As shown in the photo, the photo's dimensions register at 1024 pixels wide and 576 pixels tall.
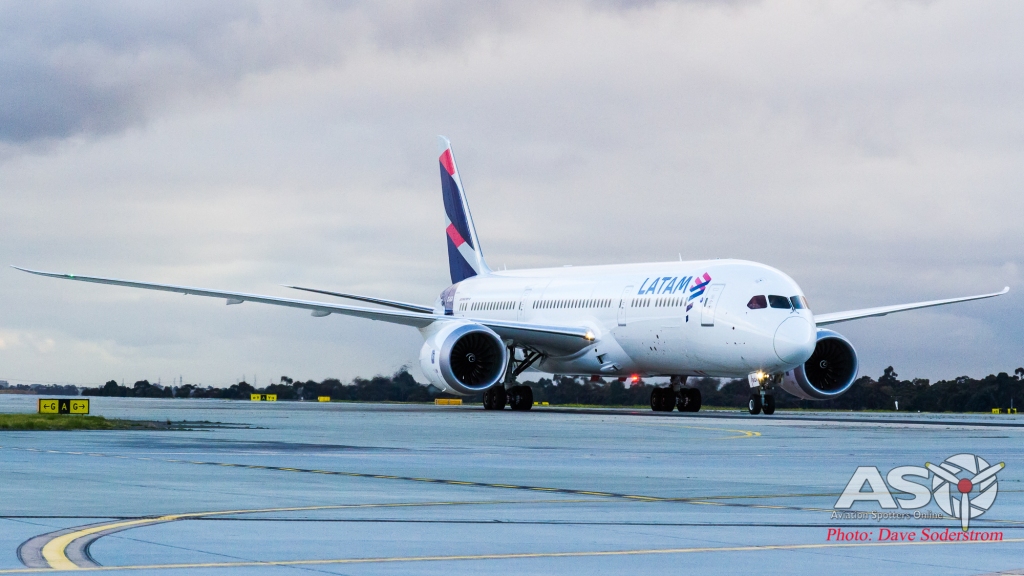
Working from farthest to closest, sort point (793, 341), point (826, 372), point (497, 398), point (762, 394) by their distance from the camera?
point (497, 398) → point (826, 372) → point (762, 394) → point (793, 341)

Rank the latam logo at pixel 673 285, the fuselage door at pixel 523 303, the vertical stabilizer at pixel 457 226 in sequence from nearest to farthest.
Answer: the latam logo at pixel 673 285
the fuselage door at pixel 523 303
the vertical stabilizer at pixel 457 226

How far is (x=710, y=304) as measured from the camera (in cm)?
4016

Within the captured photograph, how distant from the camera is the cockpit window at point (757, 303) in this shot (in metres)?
39.1

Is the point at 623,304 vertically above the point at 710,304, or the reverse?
the point at 623,304

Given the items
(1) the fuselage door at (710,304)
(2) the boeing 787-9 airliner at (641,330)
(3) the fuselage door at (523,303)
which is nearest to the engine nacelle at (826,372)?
(2) the boeing 787-9 airliner at (641,330)

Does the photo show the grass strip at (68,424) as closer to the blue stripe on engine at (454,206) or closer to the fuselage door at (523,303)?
the fuselage door at (523,303)

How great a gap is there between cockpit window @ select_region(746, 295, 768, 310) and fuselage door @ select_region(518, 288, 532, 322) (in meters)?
11.9

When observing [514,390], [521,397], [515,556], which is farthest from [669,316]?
[515,556]

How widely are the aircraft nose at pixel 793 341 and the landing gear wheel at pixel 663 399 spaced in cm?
911

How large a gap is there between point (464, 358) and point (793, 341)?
10329mm

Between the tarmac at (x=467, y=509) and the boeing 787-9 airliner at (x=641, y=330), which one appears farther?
the boeing 787-9 airliner at (x=641, y=330)

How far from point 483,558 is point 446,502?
3666 millimetres

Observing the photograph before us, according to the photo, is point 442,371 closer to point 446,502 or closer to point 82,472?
point 82,472

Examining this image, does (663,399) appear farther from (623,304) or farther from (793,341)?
(793,341)
